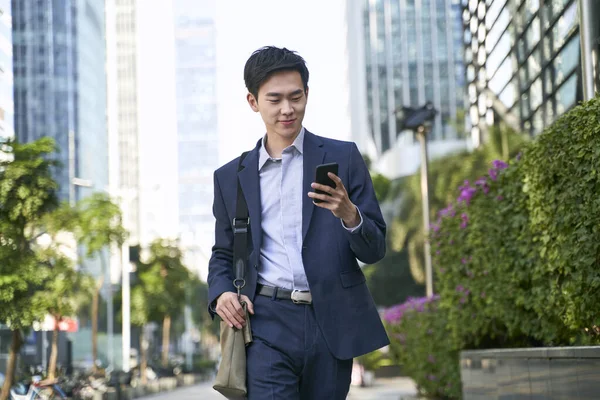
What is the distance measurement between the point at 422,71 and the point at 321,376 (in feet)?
351

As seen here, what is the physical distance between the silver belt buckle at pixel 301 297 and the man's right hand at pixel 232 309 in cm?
15

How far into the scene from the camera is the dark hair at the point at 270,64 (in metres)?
3.65

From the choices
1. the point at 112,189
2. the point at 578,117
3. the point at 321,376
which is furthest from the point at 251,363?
the point at 112,189

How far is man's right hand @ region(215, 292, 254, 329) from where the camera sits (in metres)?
3.48

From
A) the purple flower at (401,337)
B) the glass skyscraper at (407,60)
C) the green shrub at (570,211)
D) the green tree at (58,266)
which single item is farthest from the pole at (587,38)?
the glass skyscraper at (407,60)

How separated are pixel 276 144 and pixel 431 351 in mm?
12011

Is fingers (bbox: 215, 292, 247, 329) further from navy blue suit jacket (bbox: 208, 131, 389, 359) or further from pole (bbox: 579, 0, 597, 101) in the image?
pole (bbox: 579, 0, 597, 101)

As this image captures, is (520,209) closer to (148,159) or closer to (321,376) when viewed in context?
(321,376)

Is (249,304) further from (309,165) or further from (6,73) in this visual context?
(6,73)

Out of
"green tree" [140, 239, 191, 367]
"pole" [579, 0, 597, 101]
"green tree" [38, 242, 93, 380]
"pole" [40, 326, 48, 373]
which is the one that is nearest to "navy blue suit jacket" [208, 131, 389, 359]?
"pole" [579, 0, 597, 101]

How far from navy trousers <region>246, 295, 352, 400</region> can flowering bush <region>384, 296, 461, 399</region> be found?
32.0ft

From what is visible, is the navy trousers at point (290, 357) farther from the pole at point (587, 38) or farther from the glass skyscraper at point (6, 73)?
the glass skyscraper at point (6, 73)

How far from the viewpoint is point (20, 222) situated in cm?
1597

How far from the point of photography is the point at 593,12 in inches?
533
